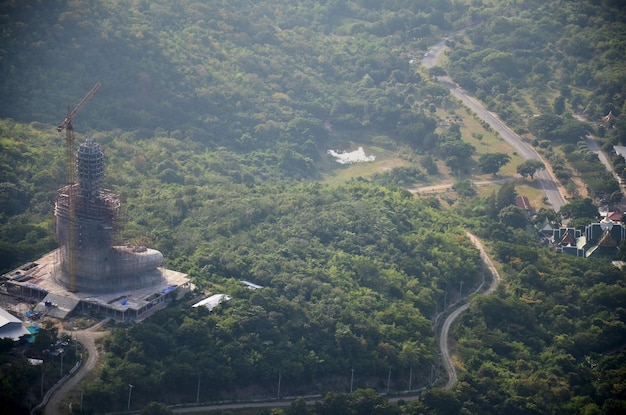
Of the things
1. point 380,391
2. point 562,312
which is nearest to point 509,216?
point 562,312

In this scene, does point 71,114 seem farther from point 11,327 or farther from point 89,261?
point 11,327

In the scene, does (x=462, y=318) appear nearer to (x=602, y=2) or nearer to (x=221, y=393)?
(x=221, y=393)

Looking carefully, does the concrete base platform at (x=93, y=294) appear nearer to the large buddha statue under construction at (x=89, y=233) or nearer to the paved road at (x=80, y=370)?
the large buddha statue under construction at (x=89, y=233)

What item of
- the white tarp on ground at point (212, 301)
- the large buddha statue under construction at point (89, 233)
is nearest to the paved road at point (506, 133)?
the white tarp on ground at point (212, 301)

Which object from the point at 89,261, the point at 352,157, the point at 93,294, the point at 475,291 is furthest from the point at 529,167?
the point at 93,294

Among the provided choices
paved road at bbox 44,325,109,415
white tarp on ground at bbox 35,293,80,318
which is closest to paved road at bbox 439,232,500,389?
paved road at bbox 44,325,109,415

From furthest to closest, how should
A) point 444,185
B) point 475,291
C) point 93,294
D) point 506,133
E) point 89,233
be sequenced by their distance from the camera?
point 506,133, point 444,185, point 475,291, point 89,233, point 93,294
